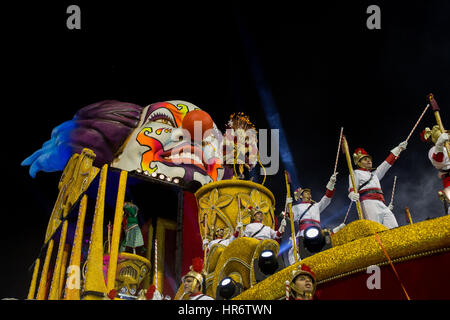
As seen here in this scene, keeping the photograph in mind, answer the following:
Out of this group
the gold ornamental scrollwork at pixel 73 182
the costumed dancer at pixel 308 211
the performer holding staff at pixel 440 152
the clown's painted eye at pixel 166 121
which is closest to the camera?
the performer holding staff at pixel 440 152

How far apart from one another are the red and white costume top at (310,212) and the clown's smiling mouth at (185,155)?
4.02 metres

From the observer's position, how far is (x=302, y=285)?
11.6 feet

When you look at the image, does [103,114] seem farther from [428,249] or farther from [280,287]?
[428,249]

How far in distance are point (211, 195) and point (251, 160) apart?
7.03 ft

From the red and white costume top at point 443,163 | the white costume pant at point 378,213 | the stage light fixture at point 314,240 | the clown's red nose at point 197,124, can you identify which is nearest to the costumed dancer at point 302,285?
the stage light fixture at point 314,240

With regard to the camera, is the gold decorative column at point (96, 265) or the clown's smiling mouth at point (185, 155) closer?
Result: the gold decorative column at point (96, 265)

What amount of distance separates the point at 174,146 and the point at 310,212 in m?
5.01

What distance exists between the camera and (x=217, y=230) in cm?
878

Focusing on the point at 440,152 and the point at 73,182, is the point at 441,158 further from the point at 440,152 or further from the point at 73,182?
the point at 73,182

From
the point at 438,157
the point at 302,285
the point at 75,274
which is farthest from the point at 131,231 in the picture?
the point at 438,157

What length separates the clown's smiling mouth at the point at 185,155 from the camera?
10.5m

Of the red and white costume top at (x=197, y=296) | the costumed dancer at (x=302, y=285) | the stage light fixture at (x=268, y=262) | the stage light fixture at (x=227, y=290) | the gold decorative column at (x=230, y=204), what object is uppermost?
the gold decorative column at (x=230, y=204)

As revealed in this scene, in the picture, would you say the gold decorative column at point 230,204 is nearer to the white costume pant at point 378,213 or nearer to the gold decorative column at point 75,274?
the gold decorative column at point 75,274

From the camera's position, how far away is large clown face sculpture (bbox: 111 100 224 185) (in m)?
10.5
